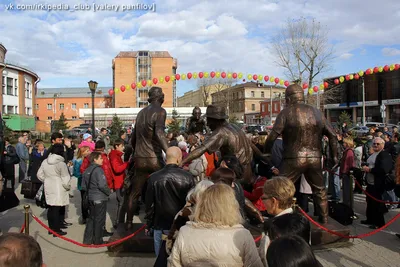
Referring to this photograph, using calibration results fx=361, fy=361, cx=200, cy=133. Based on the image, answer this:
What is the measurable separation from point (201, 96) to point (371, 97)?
111 ft

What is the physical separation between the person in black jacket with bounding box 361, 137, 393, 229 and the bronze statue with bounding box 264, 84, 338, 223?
159cm

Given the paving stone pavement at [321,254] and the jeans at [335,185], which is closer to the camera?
the paving stone pavement at [321,254]

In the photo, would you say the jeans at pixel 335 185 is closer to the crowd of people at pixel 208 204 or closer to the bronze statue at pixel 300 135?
the crowd of people at pixel 208 204

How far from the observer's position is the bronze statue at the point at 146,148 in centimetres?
562

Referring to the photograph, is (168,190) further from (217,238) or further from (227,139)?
(227,139)

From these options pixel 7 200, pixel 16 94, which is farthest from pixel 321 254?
pixel 16 94

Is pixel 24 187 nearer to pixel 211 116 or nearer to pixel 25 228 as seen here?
pixel 25 228

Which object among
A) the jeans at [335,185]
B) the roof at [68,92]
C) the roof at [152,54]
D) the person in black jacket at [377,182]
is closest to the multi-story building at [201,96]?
the roof at [152,54]

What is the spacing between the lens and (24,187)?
7449 mm

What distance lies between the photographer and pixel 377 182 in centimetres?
659

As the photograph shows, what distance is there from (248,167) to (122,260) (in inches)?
88.8

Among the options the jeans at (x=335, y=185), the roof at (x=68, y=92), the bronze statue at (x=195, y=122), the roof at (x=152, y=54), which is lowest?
the jeans at (x=335, y=185)

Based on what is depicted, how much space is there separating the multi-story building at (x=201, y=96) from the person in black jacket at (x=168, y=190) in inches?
2221

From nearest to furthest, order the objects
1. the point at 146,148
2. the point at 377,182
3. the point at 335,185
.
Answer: the point at 146,148, the point at 377,182, the point at 335,185
